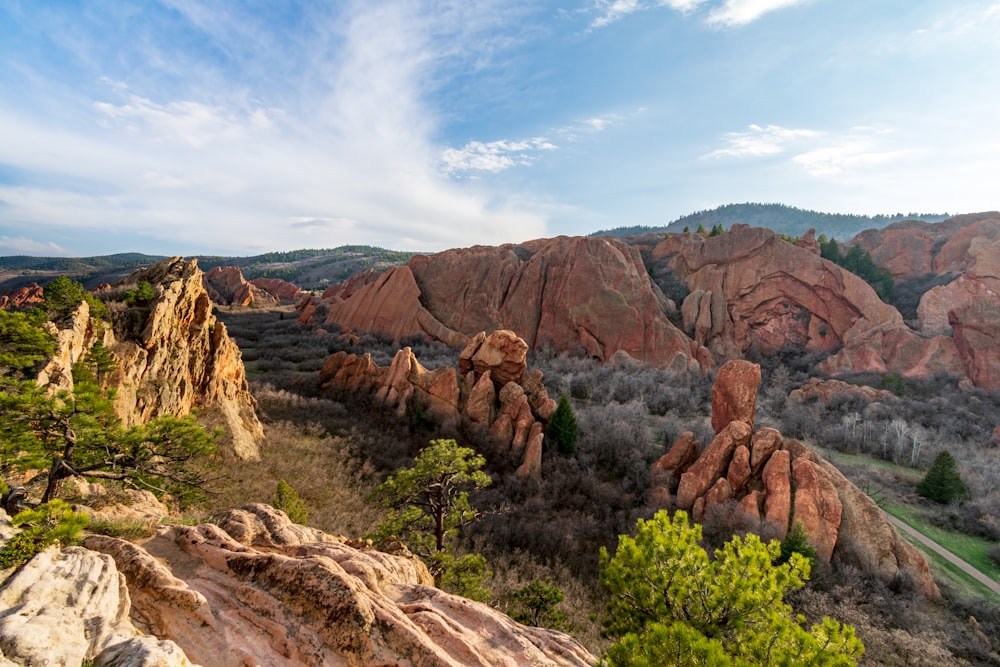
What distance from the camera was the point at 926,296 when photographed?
45469 millimetres

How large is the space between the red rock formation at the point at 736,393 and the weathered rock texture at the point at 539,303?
70.5 feet

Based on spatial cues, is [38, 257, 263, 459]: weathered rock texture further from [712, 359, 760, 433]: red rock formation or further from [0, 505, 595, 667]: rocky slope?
[712, 359, 760, 433]: red rock formation

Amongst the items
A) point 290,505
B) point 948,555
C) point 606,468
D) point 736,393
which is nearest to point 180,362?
point 290,505

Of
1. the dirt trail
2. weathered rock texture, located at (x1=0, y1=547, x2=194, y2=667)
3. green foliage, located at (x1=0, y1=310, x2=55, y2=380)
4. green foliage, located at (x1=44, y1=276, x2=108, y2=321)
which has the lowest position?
the dirt trail

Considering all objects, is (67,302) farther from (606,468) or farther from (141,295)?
(606,468)

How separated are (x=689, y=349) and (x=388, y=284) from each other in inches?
1453

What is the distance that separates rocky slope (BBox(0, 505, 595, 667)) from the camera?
351 centimetres

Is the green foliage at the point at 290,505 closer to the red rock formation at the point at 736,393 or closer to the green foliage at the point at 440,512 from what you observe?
the green foliage at the point at 440,512

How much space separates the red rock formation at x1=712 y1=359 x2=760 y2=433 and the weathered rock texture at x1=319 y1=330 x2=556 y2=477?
948 centimetres

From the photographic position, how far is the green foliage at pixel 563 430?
25.2m

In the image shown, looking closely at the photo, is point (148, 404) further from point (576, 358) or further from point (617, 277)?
point (617, 277)

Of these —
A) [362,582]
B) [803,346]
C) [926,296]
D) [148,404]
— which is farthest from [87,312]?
[926,296]

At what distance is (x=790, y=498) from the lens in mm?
17766

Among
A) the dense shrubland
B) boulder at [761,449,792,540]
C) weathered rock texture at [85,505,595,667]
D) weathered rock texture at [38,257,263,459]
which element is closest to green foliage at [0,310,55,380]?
weathered rock texture at [38,257,263,459]
